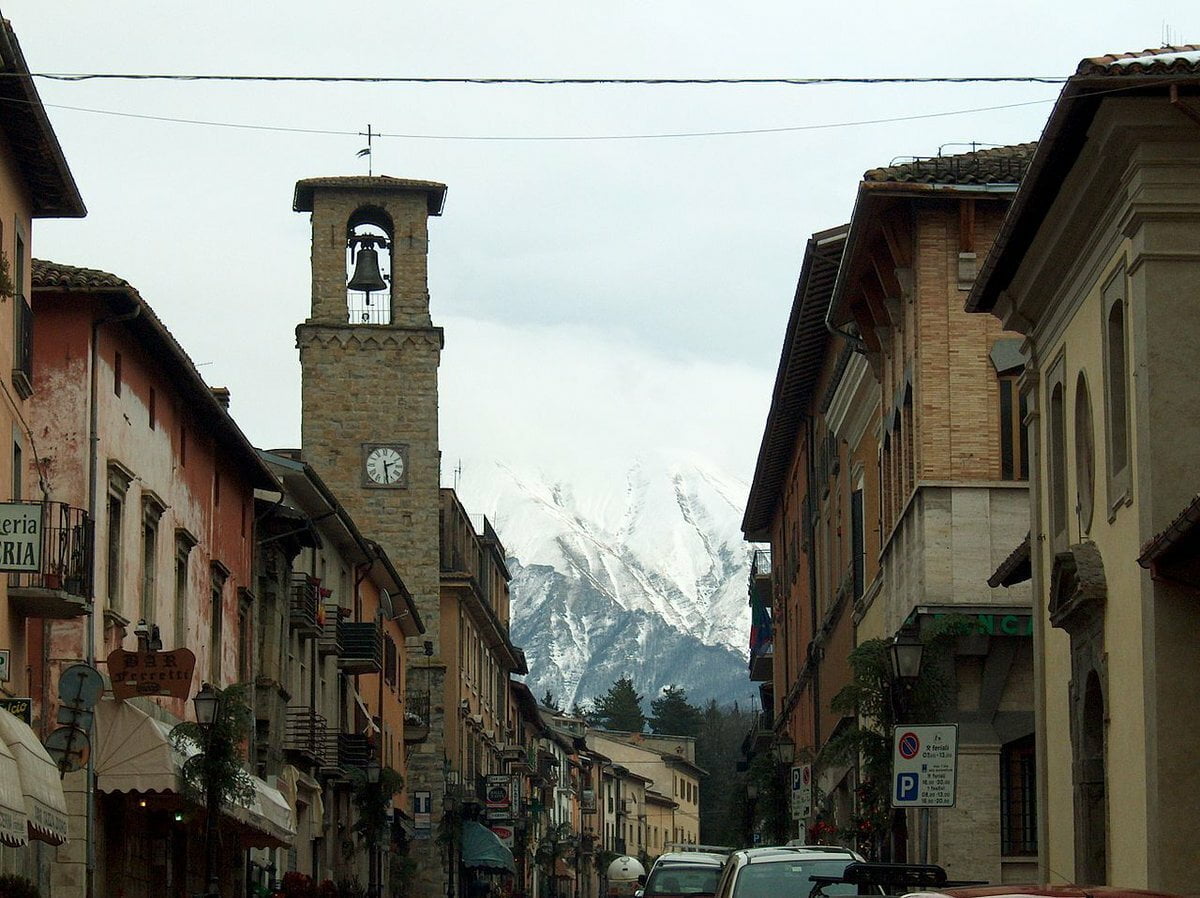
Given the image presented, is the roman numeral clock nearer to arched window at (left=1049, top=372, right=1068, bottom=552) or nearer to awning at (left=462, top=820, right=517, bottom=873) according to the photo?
awning at (left=462, top=820, right=517, bottom=873)

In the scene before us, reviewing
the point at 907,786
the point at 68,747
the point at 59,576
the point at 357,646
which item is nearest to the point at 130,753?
the point at 59,576

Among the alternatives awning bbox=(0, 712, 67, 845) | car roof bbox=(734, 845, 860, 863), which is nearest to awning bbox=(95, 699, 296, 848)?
awning bbox=(0, 712, 67, 845)

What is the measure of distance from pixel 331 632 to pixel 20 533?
86.8 feet

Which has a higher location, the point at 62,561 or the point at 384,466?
the point at 384,466

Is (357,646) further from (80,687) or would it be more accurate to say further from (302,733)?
(80,687)

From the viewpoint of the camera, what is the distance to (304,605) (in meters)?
42.6

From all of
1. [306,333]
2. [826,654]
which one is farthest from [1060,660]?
[306,333]

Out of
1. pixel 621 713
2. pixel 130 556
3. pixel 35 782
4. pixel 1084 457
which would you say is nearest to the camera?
pixel 1084 457

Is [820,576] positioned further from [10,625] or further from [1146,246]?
[1146,246]

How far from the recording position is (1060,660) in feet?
70.6

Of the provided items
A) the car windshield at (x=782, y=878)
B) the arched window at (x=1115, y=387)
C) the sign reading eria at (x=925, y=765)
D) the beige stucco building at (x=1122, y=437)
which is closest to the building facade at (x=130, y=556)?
the car windshield at (x=782, y=878)

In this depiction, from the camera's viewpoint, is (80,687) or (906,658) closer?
(80,687)

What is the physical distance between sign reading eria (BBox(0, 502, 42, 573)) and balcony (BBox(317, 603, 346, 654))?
80.8 feet

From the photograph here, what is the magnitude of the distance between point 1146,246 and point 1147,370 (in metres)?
0.95
